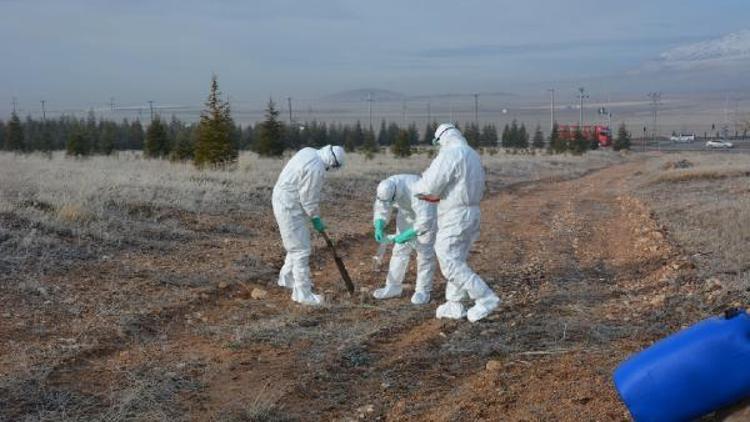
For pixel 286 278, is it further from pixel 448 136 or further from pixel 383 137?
pixel 383 137

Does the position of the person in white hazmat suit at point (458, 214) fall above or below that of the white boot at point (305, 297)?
above

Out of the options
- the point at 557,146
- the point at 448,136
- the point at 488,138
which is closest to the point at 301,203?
the point at 448,136

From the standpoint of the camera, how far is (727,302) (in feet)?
23.6

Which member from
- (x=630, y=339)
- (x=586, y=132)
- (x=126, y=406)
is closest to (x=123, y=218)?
(x=126, y=406)

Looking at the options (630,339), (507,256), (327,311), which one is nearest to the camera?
(630,339)

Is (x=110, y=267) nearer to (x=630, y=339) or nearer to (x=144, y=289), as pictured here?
(x=144, y=289)

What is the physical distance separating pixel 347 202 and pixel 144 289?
367 inches

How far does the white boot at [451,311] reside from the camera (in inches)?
290

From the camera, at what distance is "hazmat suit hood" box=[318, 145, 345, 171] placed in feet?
26.6

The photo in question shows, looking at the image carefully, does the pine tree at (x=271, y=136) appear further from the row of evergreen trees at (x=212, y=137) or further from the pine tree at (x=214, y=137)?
the pine tree at (x=214, y=137)

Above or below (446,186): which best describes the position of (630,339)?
below

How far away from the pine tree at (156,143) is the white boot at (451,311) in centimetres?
3003

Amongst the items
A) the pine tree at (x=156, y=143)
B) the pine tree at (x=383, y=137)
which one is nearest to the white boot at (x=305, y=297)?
the pine tree at (x=156, y=143)

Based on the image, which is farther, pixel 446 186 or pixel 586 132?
pixel 586 132
